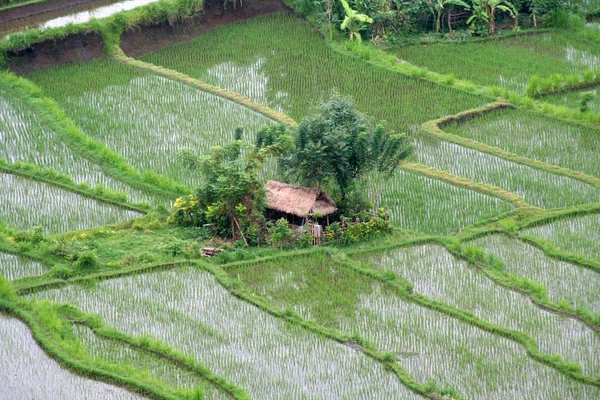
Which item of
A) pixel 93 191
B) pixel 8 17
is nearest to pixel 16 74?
pixel 8 17

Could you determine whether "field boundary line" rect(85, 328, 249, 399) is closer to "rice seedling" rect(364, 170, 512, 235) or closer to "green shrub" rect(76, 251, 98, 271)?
"green shrub" rect(76, 251, 98, 271)

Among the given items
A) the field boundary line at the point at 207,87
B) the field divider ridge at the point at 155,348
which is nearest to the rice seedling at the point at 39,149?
the field boundary line at the point at 207,87

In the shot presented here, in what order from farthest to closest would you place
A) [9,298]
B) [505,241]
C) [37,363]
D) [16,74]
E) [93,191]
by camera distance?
1. [16,74]
2. [93,191]
3. [505,241]
4. [9,298]
5. [37,363]

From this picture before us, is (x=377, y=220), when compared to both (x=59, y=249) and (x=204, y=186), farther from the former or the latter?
(x=59, y=249)

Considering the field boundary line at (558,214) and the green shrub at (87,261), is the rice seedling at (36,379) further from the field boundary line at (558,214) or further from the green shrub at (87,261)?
the field boundary line at (558,214)

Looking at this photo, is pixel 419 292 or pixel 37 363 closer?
pixel 37 363

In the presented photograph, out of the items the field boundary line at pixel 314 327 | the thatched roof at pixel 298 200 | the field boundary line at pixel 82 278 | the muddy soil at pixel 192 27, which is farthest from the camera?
the muddy soil at pixel 192 27

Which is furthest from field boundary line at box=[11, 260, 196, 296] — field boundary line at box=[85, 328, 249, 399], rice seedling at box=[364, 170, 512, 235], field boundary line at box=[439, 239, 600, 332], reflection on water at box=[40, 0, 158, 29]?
reflection on water at box=[40, 0, 158, 29]
